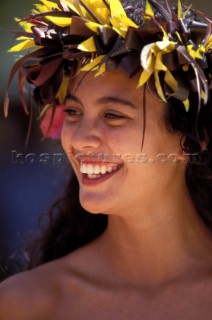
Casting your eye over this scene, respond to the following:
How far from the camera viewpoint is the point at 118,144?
2.47m

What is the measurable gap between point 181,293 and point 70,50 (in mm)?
964

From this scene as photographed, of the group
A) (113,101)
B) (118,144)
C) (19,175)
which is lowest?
(19,175)

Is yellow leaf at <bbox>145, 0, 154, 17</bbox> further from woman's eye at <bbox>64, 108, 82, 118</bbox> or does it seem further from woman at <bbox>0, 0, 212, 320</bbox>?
woman's eye at <bbox>64, 108, 82, 118</bbox>

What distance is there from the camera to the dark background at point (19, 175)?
3.46 m

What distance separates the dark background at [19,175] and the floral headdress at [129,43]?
871mm

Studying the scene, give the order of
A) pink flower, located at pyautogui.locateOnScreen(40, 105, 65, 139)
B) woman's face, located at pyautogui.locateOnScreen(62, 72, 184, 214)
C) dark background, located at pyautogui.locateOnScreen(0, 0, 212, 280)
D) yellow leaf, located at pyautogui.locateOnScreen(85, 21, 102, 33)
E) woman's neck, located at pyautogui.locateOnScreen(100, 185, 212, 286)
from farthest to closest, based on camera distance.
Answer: dark background, located at pyautogui.locateOnScreen(0, 0, 212, 280), pink flower, located at pyautogui.locateOnScreen(40, 105, 65, 139), woman's neck, located at pyautogui.locateOnScreen(100, 185, 212, 286), woman's face, located at pyautogui.locateOnScreen(62, 72, 184, 214), yellow leaf, located at pyautogui.locateOnScreen(85, 21, 102, 33)

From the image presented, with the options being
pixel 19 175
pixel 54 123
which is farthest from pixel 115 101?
pixel 19 175

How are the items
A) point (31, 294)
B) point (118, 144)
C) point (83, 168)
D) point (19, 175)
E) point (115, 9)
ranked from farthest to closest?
point (19, 175) < point (31, 294) < point (83, 168) < point (118, 144) < point (115, 9)

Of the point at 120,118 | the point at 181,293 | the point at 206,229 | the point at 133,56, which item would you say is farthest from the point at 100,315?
the point at 133,56

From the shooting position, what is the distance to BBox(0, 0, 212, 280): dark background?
346cm

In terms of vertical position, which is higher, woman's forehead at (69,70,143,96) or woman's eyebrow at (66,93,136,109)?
woman's forehead at (69,70,143,96)

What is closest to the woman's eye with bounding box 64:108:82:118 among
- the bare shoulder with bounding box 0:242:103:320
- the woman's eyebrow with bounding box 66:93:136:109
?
the woman's eyebrow with bounding box 66:93:136:109

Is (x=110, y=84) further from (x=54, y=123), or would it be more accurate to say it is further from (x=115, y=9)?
(x=54, y=123)

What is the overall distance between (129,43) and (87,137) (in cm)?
38
